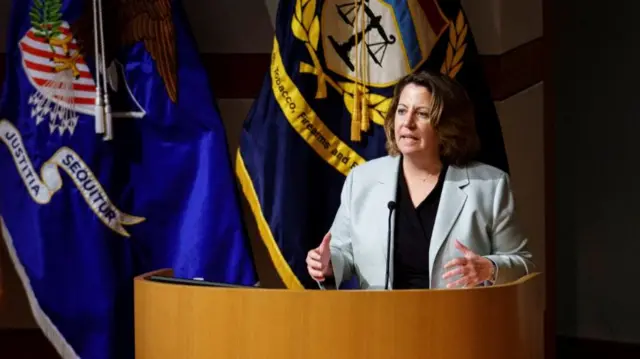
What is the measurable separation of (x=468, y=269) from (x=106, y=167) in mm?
1290

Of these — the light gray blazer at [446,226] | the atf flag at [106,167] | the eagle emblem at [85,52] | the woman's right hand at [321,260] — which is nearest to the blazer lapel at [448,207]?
the light gray blazer at [446,226]

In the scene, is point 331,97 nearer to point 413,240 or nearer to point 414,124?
point 414,124

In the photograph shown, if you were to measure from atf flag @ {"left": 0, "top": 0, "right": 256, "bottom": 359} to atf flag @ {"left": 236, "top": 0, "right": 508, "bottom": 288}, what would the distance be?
0.47 ft

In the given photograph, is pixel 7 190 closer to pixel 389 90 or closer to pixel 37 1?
pixel 37 1

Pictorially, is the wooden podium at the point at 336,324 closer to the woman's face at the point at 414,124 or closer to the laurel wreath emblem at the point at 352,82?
the woman's face at the point at 414,124

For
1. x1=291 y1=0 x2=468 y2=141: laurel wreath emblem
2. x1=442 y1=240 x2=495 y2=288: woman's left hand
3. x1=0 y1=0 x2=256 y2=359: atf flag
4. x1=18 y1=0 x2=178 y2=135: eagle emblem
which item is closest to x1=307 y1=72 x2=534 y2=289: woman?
x1=442 y1=240 x2=495 y2=288: woman's left hand

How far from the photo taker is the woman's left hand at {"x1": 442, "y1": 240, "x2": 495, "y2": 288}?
207cm

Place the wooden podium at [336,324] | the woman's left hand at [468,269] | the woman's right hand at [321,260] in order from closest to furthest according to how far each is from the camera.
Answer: the wooden podium at [336,324], the woman's left hand at [468,269], the woman's right hand at [321,260]

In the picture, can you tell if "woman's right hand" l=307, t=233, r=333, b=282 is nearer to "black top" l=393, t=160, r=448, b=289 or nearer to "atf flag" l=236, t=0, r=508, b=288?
"black top" l=393, t=160, r=448, b=289

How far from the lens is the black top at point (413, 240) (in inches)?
91.7

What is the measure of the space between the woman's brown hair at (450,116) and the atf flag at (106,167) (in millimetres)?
727

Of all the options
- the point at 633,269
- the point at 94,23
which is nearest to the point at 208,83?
the point at 94,23

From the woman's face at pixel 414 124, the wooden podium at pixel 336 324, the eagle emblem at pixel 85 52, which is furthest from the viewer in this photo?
the eagle emblem at pixel 85 52

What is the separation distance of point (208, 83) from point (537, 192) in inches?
56.8
